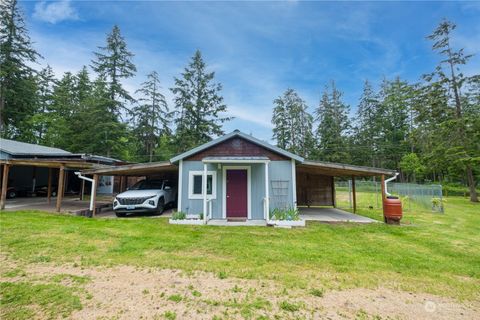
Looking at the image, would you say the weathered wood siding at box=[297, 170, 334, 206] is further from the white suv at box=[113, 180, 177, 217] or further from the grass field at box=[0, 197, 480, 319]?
the white suv at box=[113, 180, 177, 217]

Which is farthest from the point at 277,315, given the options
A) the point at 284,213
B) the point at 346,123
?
the point at 346,123

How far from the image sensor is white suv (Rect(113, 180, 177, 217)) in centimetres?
939

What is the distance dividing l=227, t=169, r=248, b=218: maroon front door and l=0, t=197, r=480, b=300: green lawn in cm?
169

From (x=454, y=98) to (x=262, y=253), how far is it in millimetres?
24831

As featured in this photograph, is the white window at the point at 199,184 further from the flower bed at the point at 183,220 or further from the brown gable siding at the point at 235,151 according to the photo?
the flower bed at the point at 183,220

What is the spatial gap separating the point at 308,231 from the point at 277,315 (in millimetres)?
4966

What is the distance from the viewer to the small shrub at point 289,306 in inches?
111

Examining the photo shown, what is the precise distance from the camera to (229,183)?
949 cm

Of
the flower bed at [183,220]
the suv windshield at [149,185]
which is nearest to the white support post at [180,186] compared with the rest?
the flower bed at [183,220]

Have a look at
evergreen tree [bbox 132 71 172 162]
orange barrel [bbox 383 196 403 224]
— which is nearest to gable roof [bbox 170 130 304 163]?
orange barrel [bbox 383 196 403 224]

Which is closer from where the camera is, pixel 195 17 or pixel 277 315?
pixel 277 315

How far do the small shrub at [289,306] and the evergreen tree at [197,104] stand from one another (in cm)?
2356

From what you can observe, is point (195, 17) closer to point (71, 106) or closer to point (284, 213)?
point (284, 213)

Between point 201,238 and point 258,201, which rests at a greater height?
point 258,201
